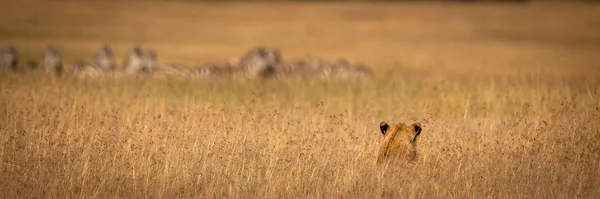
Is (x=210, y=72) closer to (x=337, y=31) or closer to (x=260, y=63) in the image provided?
(x=260, y=63)

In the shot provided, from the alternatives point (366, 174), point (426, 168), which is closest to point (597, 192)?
point (426, 168)

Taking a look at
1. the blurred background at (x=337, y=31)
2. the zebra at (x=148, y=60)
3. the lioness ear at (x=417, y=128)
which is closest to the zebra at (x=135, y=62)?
the zebra at (x=148, y=60)

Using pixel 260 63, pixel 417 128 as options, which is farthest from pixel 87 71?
pixel 417 128

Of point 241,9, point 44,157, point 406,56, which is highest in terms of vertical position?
point 241,9

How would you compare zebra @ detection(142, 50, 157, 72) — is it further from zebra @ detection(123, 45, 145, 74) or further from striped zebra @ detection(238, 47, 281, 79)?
striped zebra @ detection(238, 47, 281, 79)

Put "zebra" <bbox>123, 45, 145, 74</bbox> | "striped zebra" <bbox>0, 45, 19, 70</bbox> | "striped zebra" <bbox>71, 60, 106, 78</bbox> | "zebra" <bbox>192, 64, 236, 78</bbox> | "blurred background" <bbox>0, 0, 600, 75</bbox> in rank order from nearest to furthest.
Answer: "striped zebra" <bbox>71, 60, 106, 78</bbox> < "zebra" <bbox>192, 64, 236, 78</bbox> < "striped zebra" <bbox>0, 45, 19, 70</bbox> < "zebra" <bbox>123, 45, 145, 74</bbox> < "blurred background" <bbox>0, 0, 600, 75</bbox>

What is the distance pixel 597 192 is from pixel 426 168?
1432mm

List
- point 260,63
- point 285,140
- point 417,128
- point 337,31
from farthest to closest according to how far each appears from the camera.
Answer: point 337,31 < point 260,63 < point 285,140 < point 417,128

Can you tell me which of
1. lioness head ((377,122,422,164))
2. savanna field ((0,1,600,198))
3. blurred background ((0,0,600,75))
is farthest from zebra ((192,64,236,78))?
blurred background ((0,0,600,75))

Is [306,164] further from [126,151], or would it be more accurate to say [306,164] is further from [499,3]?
[499,3]

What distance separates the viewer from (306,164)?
7707mm

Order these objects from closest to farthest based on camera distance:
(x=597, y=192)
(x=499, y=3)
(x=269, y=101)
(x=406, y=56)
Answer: (x=597, y=192)
(x=269, y=101)
(x=406, y=56)
(x=499, y=3)

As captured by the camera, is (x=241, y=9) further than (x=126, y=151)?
Yes

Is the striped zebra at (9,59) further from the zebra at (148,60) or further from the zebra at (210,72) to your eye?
the zebra at (210,72)
